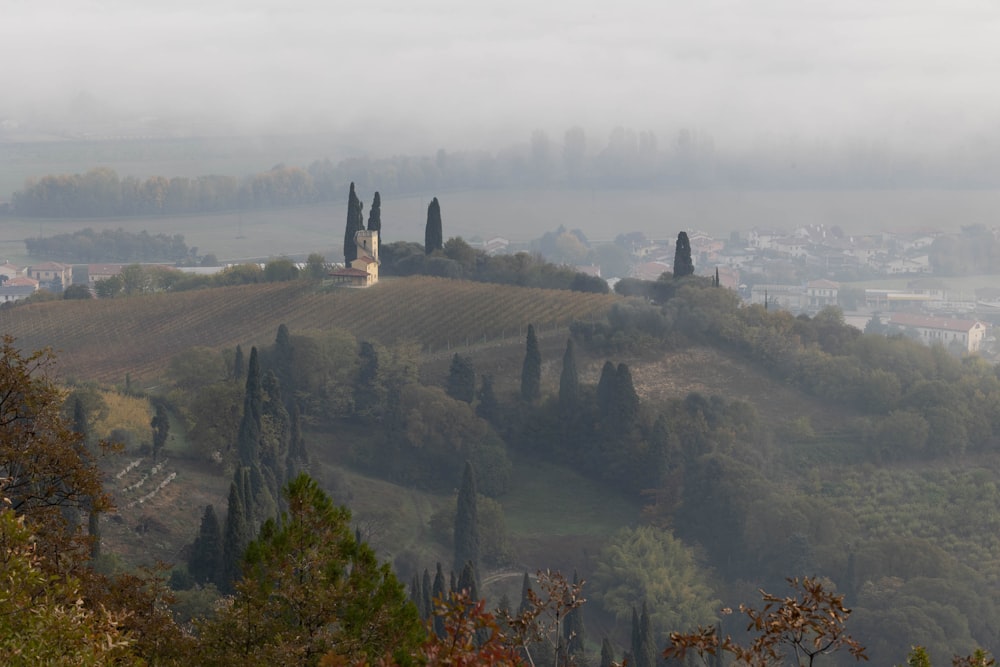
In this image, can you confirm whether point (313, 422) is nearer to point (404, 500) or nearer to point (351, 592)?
point (404, 500)

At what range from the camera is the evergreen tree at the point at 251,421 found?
69125 millimetres

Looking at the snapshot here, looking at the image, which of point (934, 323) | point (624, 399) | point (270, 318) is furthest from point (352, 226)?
point (934, 323)

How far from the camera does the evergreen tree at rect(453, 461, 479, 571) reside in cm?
6919

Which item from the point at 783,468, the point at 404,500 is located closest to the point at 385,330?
the point at 404,500

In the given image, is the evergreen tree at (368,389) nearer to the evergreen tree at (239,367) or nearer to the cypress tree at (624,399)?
the evergreen tree at (239,367)

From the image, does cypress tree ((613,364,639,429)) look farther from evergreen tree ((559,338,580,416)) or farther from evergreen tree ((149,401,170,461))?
evergreen tree ((149,401,170,461))

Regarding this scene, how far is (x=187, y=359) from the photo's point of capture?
84.9 m

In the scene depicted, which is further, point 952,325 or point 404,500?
point 952,325

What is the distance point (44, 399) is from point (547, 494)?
58437 millimetres

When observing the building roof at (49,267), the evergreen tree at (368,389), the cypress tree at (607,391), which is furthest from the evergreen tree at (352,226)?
the building roof at (49,267)

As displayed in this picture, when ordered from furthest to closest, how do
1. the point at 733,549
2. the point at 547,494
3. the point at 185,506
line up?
the point at 547,494, the point at 733,549, the point at 185,506

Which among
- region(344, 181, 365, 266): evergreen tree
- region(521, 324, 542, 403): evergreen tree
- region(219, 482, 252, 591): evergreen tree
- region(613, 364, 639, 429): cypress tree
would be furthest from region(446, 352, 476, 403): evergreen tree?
region(219, 482, 252, 591): evergreen tree

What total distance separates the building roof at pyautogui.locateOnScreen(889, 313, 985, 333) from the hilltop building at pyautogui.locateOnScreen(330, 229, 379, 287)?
84.5 m

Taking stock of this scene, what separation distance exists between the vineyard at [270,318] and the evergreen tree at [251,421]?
75.1 ft
